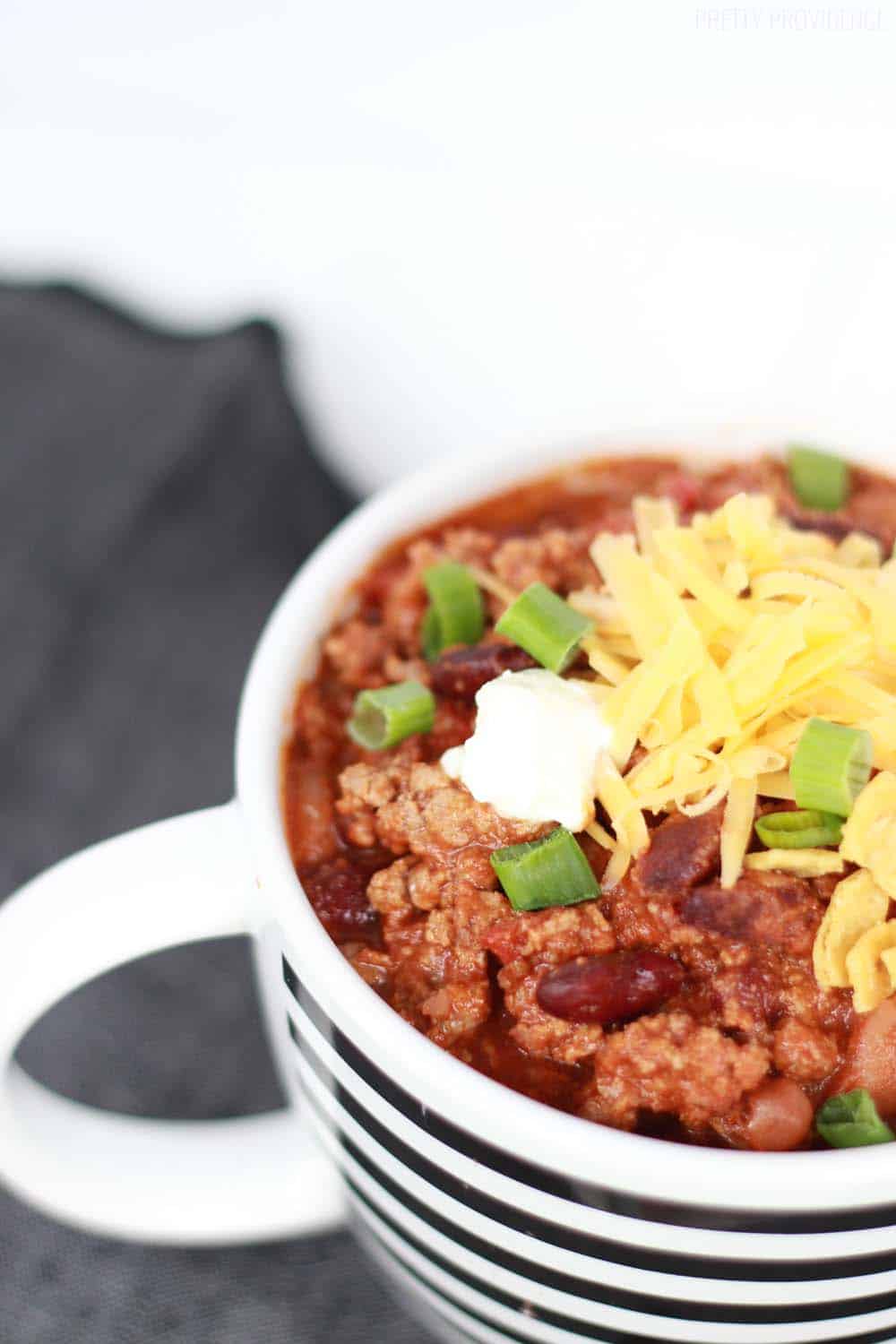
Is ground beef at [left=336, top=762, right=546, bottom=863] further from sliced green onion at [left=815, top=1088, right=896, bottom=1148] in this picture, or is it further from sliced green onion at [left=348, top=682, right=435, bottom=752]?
sliced green onion at [left=815, top=1088, right=896, bottom=1148]

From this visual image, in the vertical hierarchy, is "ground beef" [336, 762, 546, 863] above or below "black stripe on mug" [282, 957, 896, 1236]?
above

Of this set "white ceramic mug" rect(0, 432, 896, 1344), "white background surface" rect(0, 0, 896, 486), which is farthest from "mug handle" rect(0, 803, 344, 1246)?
"white background surface" rect(0, 0, 896, 486)

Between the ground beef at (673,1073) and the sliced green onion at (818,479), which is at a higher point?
the sliced green onion at (818,479)

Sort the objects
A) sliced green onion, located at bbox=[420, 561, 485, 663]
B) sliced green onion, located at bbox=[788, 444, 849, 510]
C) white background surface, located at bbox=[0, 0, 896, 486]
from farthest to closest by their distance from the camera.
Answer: white background surface, located at bbox=[0, 0, 896, 486], sliced green onion, located at bbox=[788, 444, 849, 510], sliced green onion, located at bbox=[420, 561, 485, 663]

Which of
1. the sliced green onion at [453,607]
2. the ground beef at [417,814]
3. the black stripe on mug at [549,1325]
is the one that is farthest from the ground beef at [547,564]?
the black stripe on mug at [549,1325]

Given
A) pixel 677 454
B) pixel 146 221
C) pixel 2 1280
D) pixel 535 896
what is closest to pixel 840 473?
pixel 677 454

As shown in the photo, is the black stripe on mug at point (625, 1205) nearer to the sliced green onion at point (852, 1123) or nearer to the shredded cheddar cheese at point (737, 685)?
the sliced green onion at point (852, 1123)
